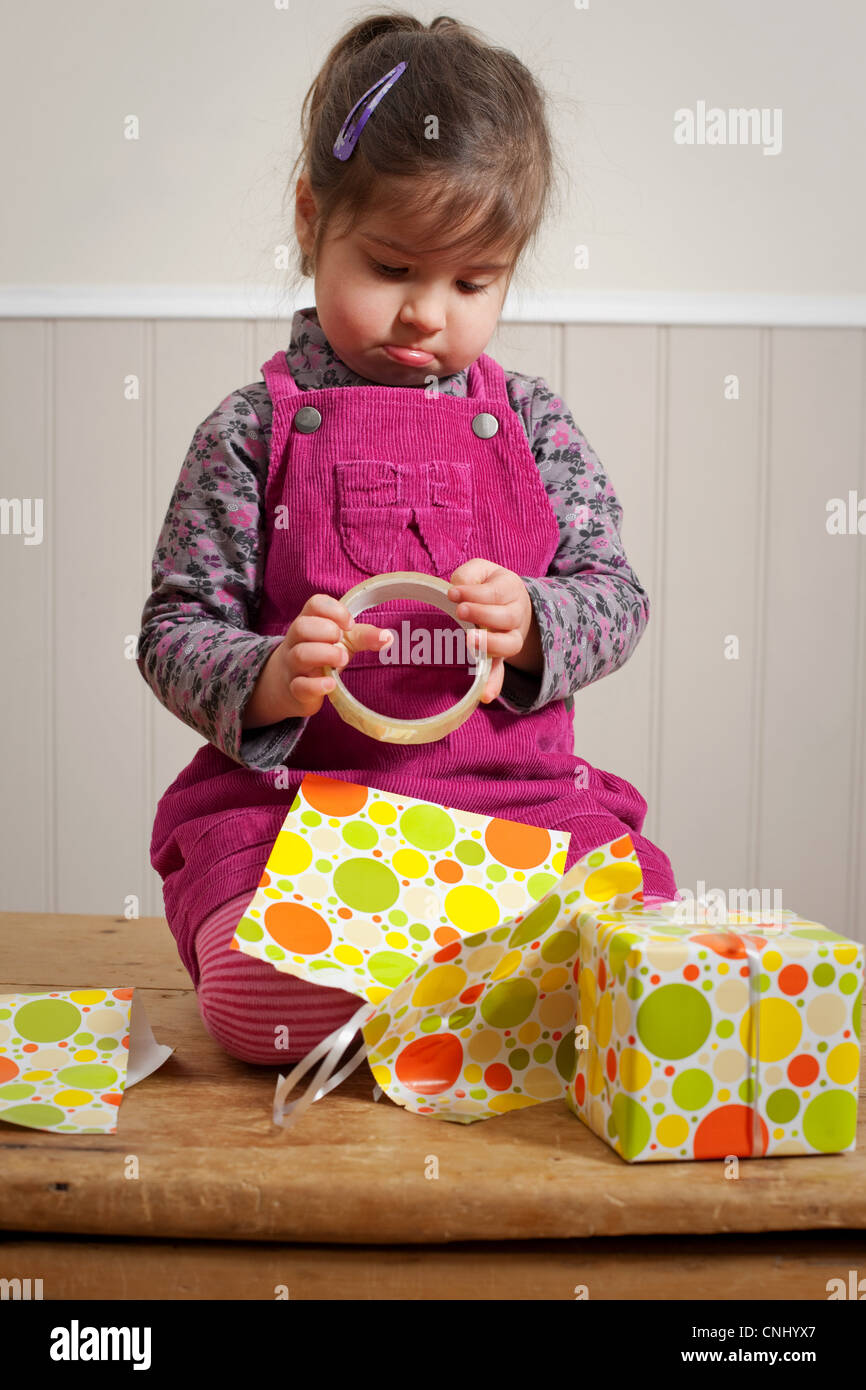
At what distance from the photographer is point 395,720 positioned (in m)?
0.79

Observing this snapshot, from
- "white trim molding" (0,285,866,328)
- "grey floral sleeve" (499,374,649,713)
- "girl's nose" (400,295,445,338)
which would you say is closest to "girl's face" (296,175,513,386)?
"girl's nose" (400,295,445,338)

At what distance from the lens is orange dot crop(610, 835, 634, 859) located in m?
0.74

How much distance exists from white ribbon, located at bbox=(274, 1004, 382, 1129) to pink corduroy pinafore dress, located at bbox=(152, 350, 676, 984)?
0.18 metres

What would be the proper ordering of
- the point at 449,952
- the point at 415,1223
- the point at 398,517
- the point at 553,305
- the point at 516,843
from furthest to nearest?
the point at 553,305, the point at 398,517, the point at 516,843, the point at 449,952, the point at 415,1223

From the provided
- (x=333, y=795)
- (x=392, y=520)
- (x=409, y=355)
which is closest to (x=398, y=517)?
(x=392, y=520)

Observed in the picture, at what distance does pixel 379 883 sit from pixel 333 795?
0.06 metres

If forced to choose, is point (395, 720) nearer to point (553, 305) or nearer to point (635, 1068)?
point (635, 1068)

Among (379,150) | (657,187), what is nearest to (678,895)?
(379,150)

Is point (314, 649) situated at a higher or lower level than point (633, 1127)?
higher

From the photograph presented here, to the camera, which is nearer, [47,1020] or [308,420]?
[47,1020]

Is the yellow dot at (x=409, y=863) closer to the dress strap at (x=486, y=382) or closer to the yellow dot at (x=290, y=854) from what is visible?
the yellow dot at (x=290, y=854)

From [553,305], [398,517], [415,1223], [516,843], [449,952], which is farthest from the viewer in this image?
[553,305]

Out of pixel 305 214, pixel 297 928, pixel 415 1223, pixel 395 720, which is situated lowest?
pixel 415 1223
